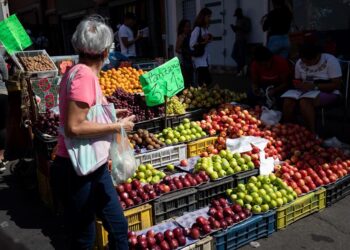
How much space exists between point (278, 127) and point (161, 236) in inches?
106

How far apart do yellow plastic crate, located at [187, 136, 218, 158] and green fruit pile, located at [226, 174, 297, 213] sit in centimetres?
105

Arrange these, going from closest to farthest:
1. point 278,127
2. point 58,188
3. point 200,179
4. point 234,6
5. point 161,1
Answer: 1. point 58,188
2. point 200,179
3. point 278,127
4. point 234,6
5. point 161,1

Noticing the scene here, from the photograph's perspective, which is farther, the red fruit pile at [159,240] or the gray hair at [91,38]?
the red fruit pile at [159,240]

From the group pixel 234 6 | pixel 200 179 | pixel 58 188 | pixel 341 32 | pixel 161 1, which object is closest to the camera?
pixel 58 188

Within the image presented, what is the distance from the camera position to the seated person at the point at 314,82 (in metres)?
5.32

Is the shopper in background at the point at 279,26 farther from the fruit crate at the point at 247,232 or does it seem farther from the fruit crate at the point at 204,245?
the fruit crate at the point at 204,245

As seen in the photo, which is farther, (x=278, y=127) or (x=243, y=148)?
(x=278, y=127)

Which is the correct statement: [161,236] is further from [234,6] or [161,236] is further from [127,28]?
[234,6]

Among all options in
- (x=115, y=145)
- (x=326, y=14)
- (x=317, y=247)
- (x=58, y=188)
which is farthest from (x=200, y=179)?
(x=326, y=14)

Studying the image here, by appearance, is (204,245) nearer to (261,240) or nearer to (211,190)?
(261,240)

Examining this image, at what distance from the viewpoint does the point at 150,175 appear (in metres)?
A: 4.05

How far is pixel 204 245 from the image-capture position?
3.16 meters

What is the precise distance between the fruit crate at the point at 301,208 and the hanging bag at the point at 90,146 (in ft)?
6.60

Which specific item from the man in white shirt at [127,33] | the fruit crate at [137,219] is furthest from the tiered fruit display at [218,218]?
the man in white shirt at [127,33]
